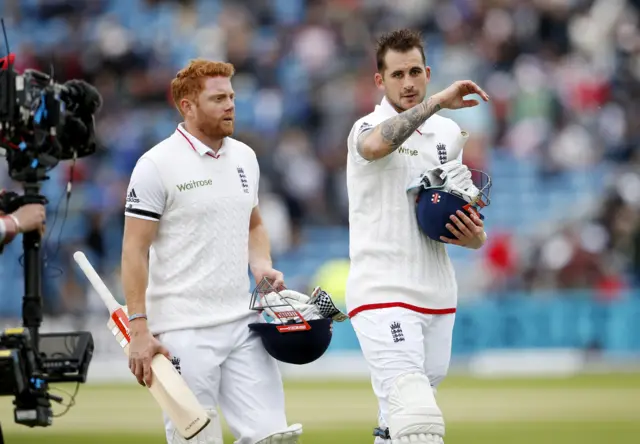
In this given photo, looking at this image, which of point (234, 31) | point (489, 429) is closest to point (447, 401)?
point (489, 429)

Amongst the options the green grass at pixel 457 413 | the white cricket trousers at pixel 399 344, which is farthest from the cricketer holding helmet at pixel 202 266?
the green grass at pixel 457 413

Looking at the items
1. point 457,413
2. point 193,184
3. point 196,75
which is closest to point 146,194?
point 193,184

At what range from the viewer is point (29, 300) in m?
8.38

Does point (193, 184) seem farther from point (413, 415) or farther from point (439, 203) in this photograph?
point (413, 415)

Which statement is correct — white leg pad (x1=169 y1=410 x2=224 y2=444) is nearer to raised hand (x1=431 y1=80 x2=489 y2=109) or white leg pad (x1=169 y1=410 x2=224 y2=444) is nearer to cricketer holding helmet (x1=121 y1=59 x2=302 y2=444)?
cricketer holding helmet (x1=121 y1=59 x2=302 y2=444)

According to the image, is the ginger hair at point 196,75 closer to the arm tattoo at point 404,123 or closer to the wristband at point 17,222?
the arm tattoo at point 404,123

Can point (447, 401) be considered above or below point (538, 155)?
below

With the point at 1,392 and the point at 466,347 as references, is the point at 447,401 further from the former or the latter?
the point at 1,392

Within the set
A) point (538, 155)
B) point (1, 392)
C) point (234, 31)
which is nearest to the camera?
point (1, 392)

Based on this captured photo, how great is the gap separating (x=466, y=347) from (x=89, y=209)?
18.8 feet

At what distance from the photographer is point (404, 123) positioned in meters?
6.67

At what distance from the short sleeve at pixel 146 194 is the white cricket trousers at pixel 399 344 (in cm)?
118

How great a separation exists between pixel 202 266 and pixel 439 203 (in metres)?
Answer: 1.26

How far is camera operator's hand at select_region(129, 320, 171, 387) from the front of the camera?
263 inches
